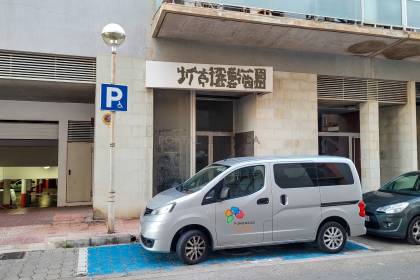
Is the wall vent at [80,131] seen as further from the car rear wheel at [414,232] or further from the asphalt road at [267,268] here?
the car rear wheel at [414,232]

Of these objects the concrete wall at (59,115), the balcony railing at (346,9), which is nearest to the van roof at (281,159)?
the balcony railing at (346,9)

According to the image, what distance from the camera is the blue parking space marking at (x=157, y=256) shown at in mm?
6535

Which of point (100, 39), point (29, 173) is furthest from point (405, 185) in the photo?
point (29, 173)

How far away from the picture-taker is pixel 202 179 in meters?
7.36

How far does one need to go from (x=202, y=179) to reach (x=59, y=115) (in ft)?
24.2

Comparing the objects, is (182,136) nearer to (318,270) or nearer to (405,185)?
(405,185)

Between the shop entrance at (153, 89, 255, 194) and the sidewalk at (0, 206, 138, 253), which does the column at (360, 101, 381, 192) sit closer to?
the shop entrance at (153, 89, 255, 194)

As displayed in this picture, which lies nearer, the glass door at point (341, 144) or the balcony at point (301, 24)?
the balcony at point (301, 24)

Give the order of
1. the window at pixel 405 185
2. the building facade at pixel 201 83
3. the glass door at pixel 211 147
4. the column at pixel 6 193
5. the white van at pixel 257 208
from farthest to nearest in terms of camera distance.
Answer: the column at pixel 6 193
the glass door at pixel 211 147
the building facade at pixel 201 83
the window at pixel 405 185
the white van at pixel 257 208

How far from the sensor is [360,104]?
13062mm

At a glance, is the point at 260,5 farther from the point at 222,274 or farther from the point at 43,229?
the point at 43,229

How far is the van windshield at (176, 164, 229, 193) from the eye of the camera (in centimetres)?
702

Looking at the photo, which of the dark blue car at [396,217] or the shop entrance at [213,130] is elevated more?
the shop entrance at [213,130]

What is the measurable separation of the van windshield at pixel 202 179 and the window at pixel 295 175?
989 mm
